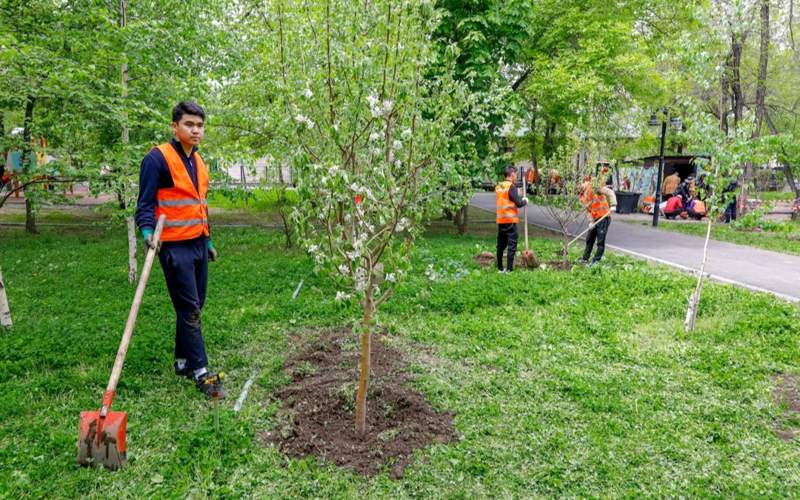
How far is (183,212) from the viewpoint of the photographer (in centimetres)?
420

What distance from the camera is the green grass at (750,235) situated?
42.2ft

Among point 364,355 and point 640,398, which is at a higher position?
point 364,355

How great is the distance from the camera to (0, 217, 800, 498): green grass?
3248mm

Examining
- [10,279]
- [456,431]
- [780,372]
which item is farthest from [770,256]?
[10,279]

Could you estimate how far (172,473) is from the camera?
325 cm

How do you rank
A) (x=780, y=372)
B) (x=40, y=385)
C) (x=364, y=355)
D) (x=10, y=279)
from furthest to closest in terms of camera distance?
(x=10, y=279)
(x=780, y=372)
(x=40, y=385)
(x=364, y=355)

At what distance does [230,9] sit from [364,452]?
1033 centimetres

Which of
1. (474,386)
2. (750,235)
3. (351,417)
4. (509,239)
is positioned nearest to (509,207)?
(509,239)

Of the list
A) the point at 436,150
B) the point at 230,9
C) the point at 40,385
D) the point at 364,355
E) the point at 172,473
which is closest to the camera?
the point at 172,473

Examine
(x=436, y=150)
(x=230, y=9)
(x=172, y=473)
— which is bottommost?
(x=172, y=473)

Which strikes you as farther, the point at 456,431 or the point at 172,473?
the point at 456,431

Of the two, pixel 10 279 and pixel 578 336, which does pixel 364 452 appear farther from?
pixel 10 279

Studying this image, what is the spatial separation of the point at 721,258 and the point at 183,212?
11.0 meters

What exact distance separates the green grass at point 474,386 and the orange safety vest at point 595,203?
6.04ft
